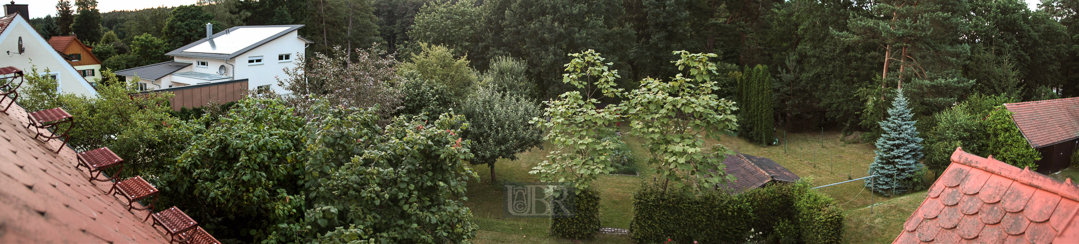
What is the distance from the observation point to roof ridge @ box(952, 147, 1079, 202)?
288 centimetres

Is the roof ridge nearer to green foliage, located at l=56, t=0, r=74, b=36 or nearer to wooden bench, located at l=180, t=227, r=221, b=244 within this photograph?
wooden bench, located at l=180, t=227, r=221, b=244

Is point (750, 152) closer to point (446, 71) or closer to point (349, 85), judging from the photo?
point (446, 71)

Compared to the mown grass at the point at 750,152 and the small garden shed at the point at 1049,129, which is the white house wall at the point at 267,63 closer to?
the mown grass at the point at 750,152

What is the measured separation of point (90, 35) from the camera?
47.0 m

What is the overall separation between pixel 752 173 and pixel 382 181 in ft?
44.2

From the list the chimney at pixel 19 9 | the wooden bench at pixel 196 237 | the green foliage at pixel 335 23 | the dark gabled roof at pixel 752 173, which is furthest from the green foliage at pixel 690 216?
the green foliage at pixel 335 23

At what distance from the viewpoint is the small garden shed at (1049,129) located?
1784 centimetres

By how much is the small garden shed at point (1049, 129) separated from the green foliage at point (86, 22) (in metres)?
59.9

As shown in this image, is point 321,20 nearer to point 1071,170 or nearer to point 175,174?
point 175,174

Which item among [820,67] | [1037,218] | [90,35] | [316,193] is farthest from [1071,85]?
[90,35]

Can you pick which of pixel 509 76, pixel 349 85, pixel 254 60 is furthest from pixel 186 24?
pixel 349 85

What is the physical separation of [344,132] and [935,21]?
959 inches

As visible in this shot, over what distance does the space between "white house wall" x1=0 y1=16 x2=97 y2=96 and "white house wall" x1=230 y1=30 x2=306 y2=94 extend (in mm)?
9269

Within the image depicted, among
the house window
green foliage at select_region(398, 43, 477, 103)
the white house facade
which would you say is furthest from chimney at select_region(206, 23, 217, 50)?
green foliage at select_region(398, 43, 477, 103)
